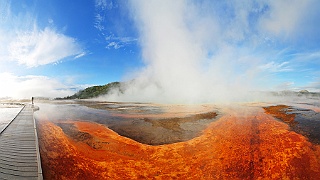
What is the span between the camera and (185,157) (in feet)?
22.4

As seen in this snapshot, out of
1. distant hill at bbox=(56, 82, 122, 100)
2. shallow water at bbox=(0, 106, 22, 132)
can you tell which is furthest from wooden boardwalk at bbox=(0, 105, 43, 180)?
distant hill at bbox=(56, 82, 122, 100)

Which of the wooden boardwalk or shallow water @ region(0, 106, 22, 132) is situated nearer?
the wooden boardwalk

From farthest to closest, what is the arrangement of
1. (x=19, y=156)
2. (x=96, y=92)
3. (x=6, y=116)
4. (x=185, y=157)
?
(x=96, y=92) → (x=6, y=116) → (x=185, y=157) → (x=19, y=156)

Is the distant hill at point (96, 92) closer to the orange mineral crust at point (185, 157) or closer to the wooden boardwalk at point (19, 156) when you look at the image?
the orange mineral crust at point (185, 157)

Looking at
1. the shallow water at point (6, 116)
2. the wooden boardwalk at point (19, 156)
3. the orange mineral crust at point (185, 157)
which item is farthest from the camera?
the shallow water at point (6, 116)

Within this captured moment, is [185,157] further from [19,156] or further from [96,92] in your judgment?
[96,92]

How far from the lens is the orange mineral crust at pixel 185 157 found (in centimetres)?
561

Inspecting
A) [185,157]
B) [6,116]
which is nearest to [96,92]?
[6,116]

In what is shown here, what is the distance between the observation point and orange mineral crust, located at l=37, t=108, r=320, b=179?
18.4 feet

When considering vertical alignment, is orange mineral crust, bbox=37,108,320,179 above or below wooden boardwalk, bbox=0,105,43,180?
below

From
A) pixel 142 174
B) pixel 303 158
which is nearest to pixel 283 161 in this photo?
pixel 303 158

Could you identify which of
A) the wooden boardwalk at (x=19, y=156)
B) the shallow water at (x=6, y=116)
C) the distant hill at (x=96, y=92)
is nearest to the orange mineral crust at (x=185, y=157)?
the wooden boardwalk at (x=19, y=156)

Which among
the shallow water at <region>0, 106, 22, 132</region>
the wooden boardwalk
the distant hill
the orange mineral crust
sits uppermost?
the distant hill

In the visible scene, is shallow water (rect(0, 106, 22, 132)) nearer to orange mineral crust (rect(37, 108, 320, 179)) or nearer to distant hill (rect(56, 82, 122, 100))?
orange mineral crust (rect(37, 108, 320, 179))
